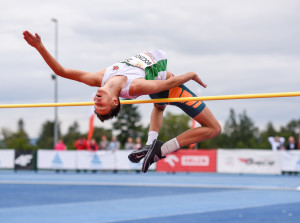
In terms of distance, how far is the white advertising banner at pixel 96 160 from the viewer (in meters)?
21.6

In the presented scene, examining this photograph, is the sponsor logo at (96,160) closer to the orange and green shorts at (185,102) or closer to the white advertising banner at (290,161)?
the white advertising banner at (290,161)

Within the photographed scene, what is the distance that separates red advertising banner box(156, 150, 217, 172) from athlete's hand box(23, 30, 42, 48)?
15.4 metres

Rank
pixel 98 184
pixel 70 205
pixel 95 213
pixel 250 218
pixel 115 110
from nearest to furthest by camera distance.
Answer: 1. pixel 115 110
2. pixel 250 218
3. pixel 95 213
4. pixel 70 205
5. pixel 98 184

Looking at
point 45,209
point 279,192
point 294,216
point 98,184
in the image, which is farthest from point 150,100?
point 98,184

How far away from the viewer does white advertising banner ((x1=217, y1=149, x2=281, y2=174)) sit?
19828 mm

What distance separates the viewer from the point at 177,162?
69.8 feet

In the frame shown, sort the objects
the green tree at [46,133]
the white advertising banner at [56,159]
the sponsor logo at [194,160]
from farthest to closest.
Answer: the green tree at [46,133] → the white advertising banner at [56,159] → the sponsor logo at [194,160]

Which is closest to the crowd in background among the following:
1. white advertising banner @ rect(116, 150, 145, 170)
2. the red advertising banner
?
white advertising banner @ rect(116, 150, 145, 170)

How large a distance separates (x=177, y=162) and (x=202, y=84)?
52.3 ft

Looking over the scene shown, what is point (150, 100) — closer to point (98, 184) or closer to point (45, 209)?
point (45, 209)

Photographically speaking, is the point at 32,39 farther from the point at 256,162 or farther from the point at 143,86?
the point at 256,162

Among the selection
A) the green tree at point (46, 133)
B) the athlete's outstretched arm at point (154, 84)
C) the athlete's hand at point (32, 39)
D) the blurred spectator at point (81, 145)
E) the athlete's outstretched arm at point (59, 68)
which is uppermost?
the athlete's hand at point (32, 39)

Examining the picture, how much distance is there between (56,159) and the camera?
898 inches

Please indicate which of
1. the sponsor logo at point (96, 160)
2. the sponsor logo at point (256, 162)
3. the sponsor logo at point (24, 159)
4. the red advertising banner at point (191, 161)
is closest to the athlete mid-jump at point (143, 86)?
the sponsor logo at point (256, 162)
